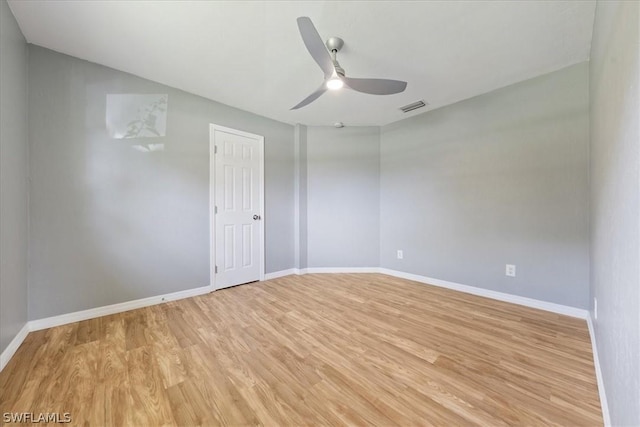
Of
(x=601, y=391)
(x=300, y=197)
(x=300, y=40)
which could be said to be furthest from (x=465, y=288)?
(x=300, y=40)

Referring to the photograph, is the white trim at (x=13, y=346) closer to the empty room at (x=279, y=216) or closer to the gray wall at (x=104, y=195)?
the empty room at (x=279, y=216)

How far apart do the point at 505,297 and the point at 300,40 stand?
10.7 feet

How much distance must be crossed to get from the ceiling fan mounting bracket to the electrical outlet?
2.81 meters

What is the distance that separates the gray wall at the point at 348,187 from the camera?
12.6ft

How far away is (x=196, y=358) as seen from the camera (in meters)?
1.62

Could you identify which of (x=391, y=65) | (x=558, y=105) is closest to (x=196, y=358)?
(x=391, y=65)

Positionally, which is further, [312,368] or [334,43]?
[334,43]

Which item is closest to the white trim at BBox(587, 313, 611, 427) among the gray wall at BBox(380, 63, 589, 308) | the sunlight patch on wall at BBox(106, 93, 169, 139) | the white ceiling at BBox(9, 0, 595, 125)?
the gray wall at BBox(380, 63, 589, 308)

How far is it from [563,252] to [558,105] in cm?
143

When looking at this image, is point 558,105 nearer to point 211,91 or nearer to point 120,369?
point 211,91

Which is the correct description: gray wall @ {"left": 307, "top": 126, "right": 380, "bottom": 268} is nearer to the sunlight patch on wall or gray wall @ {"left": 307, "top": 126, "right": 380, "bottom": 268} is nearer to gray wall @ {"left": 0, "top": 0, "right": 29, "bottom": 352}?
the sunlight patch on wall

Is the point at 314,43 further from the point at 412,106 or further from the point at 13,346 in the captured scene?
the point at 13,346

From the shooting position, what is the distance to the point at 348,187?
3859mm

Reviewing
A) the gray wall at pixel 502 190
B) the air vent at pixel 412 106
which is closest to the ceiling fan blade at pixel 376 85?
the air vent at pixel 412 106
